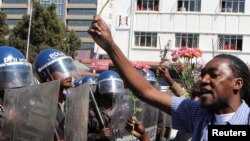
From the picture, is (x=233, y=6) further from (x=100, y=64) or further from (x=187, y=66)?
(x=187, y=66)

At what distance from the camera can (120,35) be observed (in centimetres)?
3080

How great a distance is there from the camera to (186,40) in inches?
1192

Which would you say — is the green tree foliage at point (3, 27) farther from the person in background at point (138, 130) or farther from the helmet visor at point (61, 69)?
the person in background at point (138, 130)

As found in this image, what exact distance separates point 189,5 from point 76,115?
27.7 metres

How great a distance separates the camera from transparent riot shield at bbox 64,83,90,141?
343 cm

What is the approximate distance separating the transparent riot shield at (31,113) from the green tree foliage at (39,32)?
80.5 feet

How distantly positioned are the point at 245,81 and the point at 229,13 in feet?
92.0

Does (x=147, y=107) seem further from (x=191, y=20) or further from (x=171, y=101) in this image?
(x=191, y=20)

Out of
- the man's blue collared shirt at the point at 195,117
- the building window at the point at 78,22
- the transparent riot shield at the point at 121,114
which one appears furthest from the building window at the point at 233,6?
the building window at the point at 78,22

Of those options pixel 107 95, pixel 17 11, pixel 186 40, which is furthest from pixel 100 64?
pixel 17 11

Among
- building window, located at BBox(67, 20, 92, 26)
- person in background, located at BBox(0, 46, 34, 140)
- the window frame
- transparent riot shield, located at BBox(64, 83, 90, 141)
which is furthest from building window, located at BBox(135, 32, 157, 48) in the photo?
building window, located at BBox(67, 20, 92, 26)

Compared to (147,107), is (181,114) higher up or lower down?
higher up

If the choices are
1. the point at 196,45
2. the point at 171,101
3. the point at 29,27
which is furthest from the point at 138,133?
the point at 196,45

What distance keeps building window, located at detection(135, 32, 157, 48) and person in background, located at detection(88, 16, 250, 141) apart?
2809 cm
